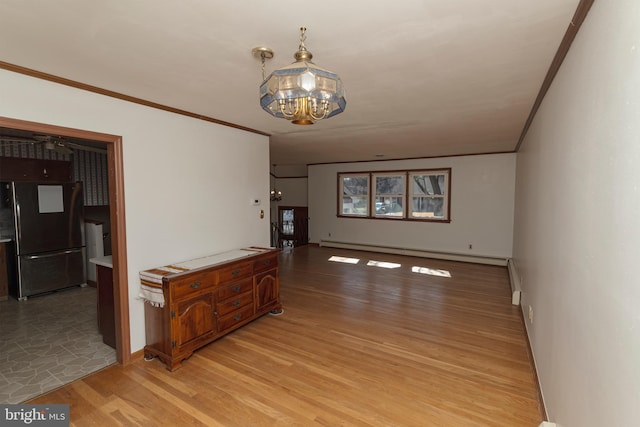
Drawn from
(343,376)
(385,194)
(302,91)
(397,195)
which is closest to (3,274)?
(343,376)

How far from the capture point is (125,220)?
8.98ft

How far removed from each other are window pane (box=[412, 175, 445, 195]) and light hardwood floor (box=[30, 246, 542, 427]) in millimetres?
3369

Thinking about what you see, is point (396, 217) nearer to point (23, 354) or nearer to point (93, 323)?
point (93, 323)

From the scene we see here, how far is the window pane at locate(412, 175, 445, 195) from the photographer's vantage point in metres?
7.08

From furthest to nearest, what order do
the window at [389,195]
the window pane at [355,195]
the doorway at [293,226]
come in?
1. the doorway at [293,226]
2. the window pane at [355,195]
3. the window at [389,195]

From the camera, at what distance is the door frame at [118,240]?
266 cm

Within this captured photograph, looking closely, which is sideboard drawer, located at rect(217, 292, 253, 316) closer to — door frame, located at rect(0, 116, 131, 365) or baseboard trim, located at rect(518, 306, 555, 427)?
door frame, located at rect(0, 116, 131, 365)

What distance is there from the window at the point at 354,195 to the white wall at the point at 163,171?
4.42 meters

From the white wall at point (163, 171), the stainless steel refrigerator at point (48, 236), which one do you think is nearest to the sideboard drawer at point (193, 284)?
the white wall at point (163, 171)

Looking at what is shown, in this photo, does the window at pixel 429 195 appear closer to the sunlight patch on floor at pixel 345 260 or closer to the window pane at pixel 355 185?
the window pane at pixel 355 185

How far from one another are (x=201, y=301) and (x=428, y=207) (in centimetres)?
576

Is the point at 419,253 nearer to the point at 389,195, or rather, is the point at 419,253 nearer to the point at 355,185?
the point at 389,195

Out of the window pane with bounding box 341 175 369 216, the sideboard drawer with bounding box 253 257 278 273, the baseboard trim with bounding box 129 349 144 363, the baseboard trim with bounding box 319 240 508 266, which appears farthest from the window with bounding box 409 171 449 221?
the baseboard trim with bounding box 129 349 144 363

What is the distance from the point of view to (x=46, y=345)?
10.2ft
